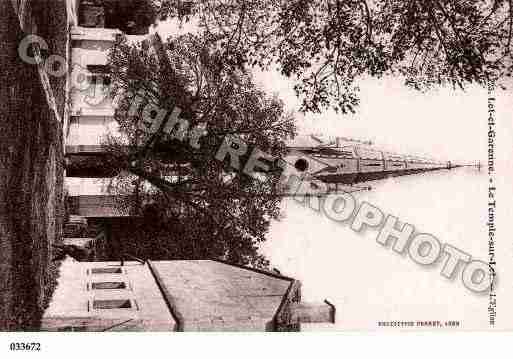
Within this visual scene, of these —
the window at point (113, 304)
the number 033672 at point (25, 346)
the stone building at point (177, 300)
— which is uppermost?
the stone building at point (177, 300)

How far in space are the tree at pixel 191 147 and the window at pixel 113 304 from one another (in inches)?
58.1

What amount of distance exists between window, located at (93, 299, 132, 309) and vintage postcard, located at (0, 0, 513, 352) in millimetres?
51

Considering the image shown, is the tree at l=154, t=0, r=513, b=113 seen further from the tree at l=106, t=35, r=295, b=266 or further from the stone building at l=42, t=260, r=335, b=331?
the stone building at l=42, t=260, r=335, b=331

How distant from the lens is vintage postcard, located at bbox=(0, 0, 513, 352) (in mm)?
9203

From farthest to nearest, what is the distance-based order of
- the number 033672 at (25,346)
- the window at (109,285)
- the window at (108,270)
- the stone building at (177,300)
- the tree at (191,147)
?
the window at (108,270), the window at (109,285), the tree at (191,147), the stone building at (177,300), the number 033672 at (25,346)

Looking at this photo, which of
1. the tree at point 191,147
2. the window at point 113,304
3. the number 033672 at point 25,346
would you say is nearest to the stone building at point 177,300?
the window at point 113,304

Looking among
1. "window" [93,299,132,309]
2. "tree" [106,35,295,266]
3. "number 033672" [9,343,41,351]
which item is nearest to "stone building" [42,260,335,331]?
"window" [93,299,132,309]

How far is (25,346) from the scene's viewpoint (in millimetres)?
8438

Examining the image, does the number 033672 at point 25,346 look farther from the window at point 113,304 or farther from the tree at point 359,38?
the tree at point 359,38

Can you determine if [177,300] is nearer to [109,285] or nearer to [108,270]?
[109,285]

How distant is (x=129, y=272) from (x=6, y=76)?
17.1 ft

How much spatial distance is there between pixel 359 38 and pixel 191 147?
398 cm

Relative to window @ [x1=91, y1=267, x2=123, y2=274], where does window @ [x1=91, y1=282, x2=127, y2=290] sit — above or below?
below

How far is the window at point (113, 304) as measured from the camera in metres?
10.1
